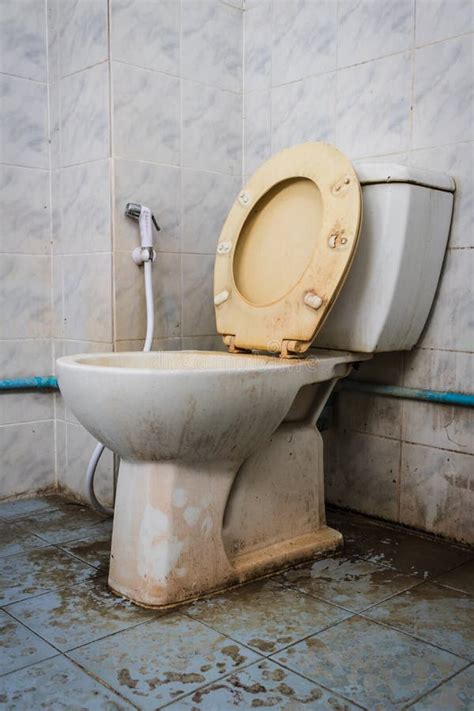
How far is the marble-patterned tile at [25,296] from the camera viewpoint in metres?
1.87

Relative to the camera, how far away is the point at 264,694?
1.01 m

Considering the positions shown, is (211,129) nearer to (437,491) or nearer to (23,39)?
(23,39)

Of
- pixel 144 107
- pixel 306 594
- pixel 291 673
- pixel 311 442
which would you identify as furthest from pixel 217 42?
pixel 291 673

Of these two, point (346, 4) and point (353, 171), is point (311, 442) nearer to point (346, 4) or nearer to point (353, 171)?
point (353, 171)

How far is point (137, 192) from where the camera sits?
1.76m

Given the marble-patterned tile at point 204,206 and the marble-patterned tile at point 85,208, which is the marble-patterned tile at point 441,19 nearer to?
the marble-patterned tile at point 204,206

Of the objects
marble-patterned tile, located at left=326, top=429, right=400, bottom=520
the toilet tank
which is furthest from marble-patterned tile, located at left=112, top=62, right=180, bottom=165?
marble-patterned tile, located at left=326, top=429, right=400, bottom=520

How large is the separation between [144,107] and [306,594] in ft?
4.00

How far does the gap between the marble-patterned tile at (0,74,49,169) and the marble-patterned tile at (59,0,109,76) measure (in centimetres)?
10

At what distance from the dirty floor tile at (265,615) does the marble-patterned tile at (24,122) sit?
4.06ft

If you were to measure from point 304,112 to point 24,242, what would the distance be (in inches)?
32.6

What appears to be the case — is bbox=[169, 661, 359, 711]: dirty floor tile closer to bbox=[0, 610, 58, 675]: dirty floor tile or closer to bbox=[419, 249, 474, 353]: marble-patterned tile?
bbox=[0, 610, 58, 675]: dirty floor tile

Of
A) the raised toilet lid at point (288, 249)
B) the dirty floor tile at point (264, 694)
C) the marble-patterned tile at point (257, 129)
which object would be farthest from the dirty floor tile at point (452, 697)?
the marble-patterned tile at point (257, 129)

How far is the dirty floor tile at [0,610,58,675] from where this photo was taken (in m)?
1.08
